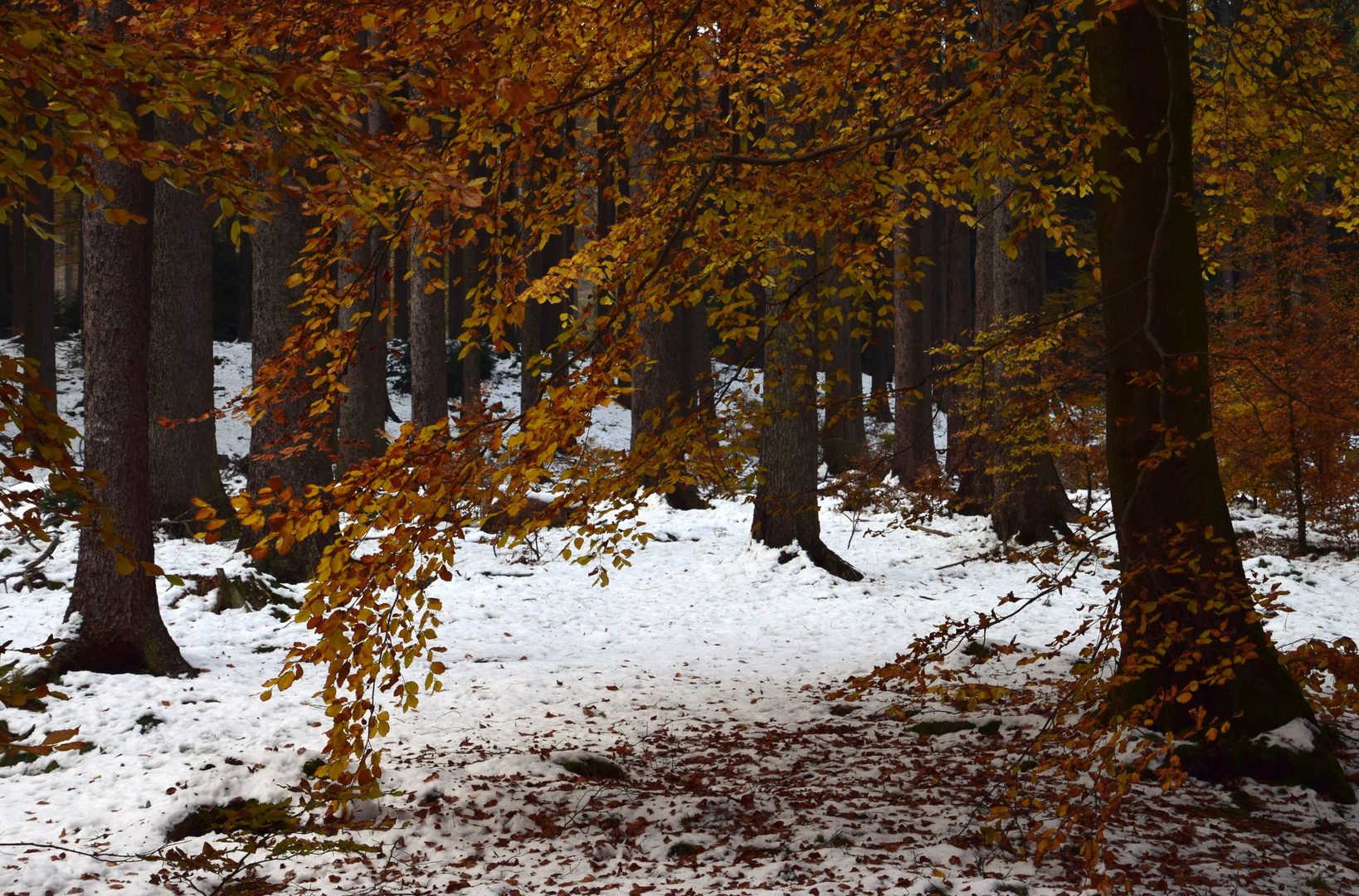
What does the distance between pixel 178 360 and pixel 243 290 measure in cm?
1822

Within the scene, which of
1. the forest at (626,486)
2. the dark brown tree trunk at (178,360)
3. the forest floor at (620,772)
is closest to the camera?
the forest at (626,486)

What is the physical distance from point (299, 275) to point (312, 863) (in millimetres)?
3001

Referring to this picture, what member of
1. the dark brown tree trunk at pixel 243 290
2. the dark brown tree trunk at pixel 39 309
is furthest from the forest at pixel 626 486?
the dark brown tree trunk at pixel 243 290

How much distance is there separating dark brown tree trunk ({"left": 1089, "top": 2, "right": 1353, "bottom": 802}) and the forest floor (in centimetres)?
43

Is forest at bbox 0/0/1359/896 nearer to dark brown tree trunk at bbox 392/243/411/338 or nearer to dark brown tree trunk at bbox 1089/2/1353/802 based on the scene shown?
dark brown tree trunk at bbox 1089/2/1353/802

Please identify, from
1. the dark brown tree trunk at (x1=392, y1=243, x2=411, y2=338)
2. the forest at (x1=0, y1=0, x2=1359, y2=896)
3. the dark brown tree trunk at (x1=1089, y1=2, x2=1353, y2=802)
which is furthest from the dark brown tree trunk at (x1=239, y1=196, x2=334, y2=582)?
the dark brown tree trunk at (x1=392, y1=243, x2=411, y2=338)

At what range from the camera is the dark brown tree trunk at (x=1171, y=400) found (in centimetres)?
526

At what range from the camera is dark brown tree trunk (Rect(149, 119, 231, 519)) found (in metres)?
11.7

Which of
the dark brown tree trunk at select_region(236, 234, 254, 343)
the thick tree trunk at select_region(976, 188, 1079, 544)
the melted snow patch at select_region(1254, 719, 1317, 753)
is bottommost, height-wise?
the melted snow patch at select_region(1254, 719, 1317, 753)

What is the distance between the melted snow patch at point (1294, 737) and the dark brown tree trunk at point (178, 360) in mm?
10929

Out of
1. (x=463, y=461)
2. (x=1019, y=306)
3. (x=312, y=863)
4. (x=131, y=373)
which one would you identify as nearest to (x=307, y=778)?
(x=312, y=863)

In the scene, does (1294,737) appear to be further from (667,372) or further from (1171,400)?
(667,372)

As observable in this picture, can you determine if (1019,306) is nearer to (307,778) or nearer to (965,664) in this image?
(965,664)

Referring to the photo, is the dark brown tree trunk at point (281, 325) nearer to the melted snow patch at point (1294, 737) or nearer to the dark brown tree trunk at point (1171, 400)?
the dark brown tree trunk at point (1171, 400)
